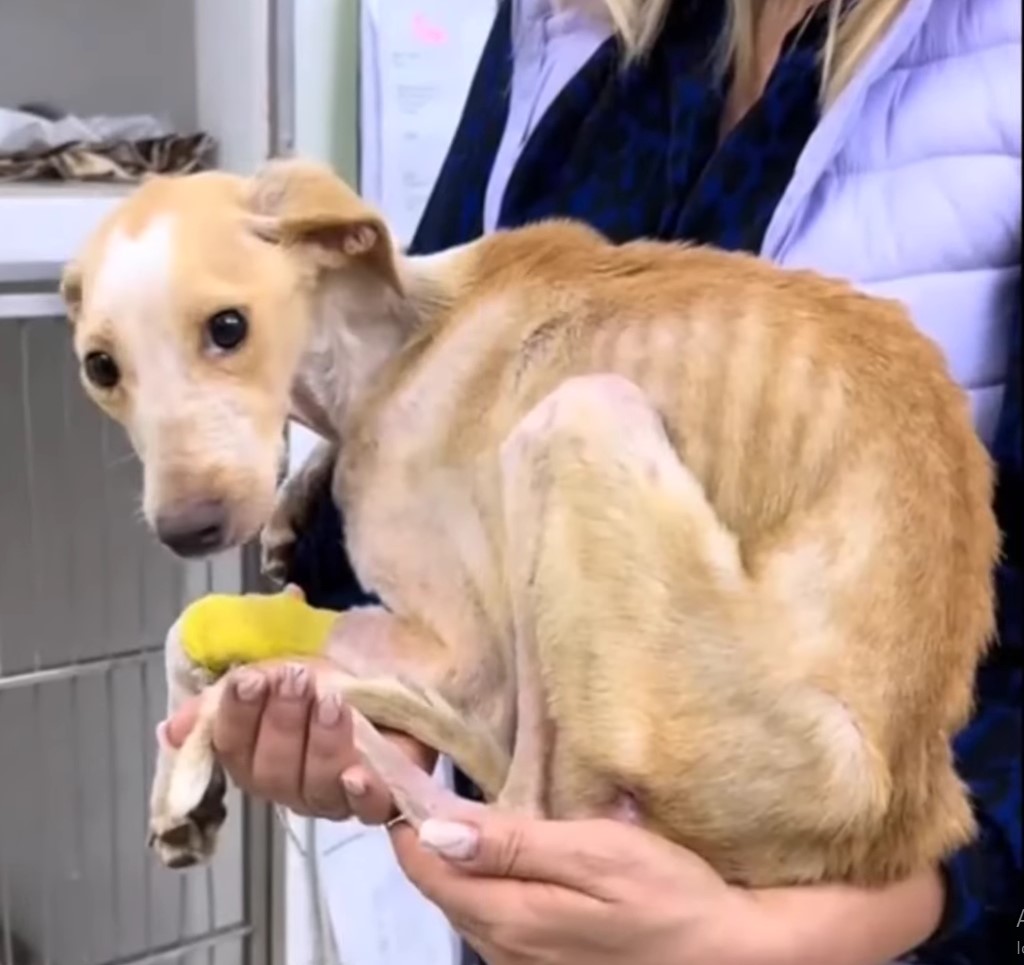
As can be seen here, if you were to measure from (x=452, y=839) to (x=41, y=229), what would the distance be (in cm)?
69

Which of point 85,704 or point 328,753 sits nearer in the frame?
point 328,753

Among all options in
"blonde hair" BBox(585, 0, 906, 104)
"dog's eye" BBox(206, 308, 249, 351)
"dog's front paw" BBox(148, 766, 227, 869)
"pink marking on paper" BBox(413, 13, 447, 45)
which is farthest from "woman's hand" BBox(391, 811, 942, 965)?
"pink marking on paper" BBox(413, 13, 447, 45)

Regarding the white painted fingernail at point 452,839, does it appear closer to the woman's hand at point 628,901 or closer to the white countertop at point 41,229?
the woman's hand at point 628,901

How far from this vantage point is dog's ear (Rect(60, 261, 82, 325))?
2.31ft

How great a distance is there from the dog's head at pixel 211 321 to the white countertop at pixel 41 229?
0.50 metres

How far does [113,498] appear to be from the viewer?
1.45 m

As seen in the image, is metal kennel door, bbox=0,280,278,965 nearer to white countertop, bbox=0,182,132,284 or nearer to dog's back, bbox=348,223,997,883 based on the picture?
white countertop, bbox=0,182,132,284

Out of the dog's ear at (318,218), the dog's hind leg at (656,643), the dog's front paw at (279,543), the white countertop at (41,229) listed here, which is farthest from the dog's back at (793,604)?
the white countertop at (41,229)

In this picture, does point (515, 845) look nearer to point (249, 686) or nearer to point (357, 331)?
point (249, 686)

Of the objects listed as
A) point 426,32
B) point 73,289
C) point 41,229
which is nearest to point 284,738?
point 73,289

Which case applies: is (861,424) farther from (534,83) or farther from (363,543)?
(534,83)

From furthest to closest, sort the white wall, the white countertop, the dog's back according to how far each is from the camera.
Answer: the white wall
the white countertop
the dog's back

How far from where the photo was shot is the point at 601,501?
2.04ft

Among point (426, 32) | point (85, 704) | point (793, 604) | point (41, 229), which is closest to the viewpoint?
point (793, 604)
